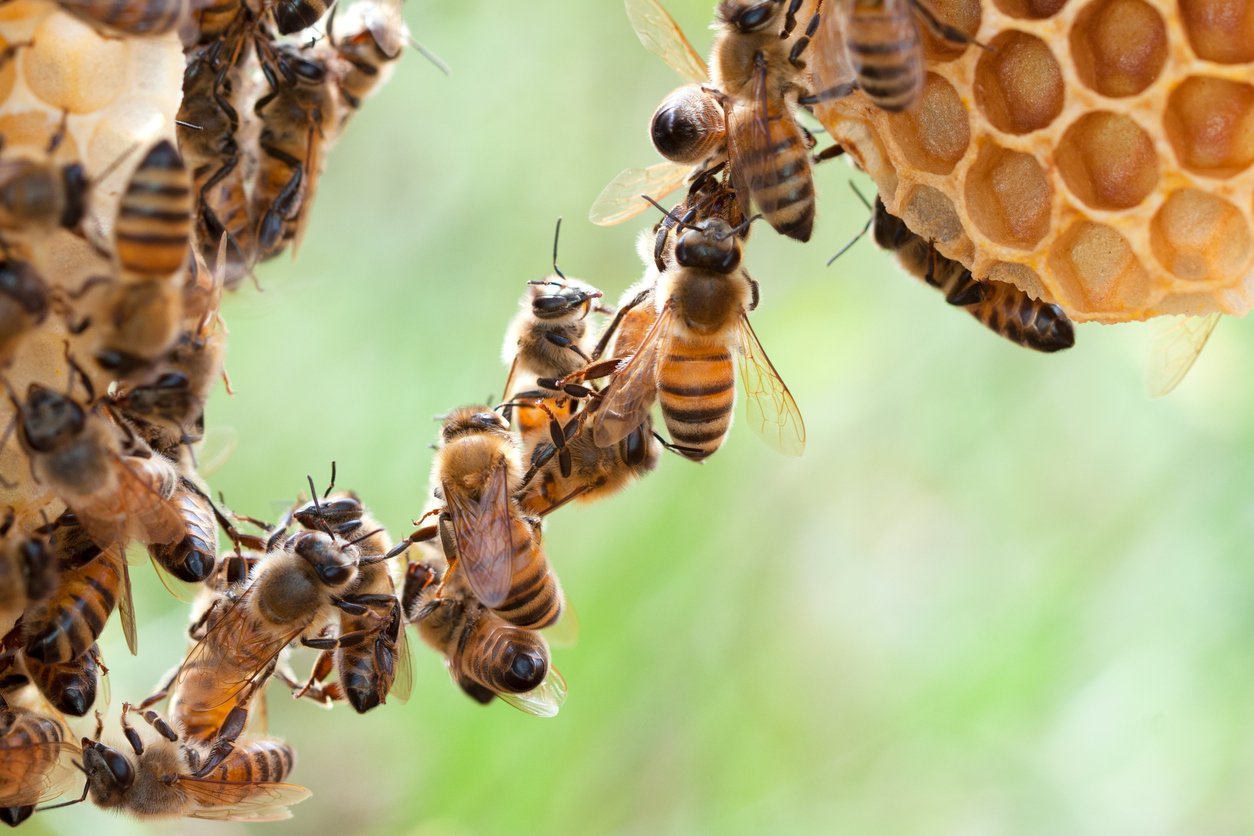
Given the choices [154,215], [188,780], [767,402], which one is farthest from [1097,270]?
[188,780]

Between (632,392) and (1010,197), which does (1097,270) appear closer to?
(1010,197)

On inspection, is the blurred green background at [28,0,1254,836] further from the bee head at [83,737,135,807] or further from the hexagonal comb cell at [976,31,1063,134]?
the hexagonal comb cell at [976,31,1063,134]

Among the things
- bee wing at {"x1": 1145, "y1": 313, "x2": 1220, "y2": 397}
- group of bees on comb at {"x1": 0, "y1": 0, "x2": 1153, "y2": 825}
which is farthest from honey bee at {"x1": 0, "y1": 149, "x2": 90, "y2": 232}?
bee wing at {"x1": 1145, "y1": 313, "x2": 1220, "y2": 397}

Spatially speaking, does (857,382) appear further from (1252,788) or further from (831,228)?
(1252,788)

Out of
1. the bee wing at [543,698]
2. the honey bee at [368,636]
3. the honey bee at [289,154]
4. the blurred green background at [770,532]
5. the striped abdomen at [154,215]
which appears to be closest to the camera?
the striped abdomen at [154,215]

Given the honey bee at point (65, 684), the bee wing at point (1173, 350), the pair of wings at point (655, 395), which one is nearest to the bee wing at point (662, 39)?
the pair of wings at point (655, 395)

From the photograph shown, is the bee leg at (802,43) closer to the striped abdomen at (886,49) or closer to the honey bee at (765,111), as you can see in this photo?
the honey bee at (765,111)
